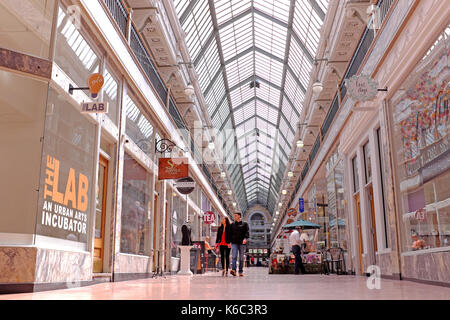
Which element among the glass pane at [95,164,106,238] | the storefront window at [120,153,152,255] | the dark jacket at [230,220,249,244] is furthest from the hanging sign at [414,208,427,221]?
the storefront window at [120,153,152,255]

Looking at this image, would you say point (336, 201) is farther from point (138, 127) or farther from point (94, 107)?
point (94, 107)

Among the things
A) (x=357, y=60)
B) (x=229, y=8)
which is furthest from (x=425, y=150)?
(x=229, y=8)

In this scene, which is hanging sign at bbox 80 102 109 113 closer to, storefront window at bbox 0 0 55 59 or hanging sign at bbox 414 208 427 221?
storefront window at bbox 0 0 55 59

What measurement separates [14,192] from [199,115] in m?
11.0

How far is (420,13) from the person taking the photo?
19.2 ft

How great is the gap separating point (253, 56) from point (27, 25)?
13868mm

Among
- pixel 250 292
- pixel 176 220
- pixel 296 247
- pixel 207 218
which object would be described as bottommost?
pixel 250 292

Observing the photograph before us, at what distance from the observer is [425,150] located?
6102 millimetres

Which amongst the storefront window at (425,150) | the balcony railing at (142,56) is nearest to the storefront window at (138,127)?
the balcony railing at (142,56)

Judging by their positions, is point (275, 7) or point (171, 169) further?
point (275, 7)

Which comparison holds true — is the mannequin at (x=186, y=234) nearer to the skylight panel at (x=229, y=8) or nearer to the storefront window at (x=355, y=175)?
the storefront window at (x=355, y=175)

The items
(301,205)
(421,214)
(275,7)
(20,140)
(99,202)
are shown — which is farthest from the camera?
(301,205)

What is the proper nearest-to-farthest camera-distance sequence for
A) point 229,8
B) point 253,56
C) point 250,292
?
point 250,292
point 229,8
point 253,56

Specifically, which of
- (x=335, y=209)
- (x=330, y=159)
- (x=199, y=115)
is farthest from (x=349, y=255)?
(x=199, y=115)
